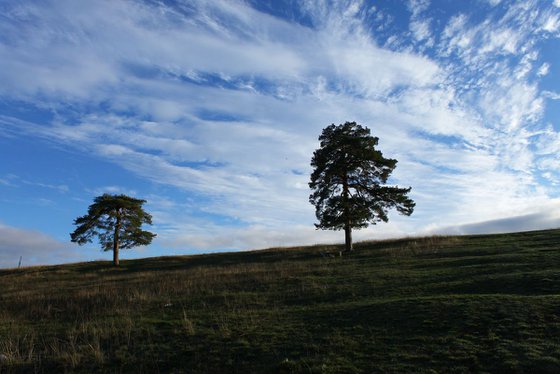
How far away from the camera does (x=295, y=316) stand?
1341 cm

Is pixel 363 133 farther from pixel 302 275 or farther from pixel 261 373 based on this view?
pixel 261 373

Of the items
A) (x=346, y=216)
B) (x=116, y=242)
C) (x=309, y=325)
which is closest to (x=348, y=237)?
(x=346, y=216)

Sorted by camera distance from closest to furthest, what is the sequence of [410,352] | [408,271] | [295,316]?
[410,352] < [295,316] < [408,271]

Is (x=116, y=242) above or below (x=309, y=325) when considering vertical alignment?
above

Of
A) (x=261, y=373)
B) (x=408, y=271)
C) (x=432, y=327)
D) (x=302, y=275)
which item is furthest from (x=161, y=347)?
(x=408, y=271)

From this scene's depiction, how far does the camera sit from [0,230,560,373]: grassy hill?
900cm

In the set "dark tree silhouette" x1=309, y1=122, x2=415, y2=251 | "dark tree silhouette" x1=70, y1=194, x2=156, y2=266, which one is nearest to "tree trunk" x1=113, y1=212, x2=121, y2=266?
"dark tree silhouette" x1=70, y1=194, x2=156, y2=266

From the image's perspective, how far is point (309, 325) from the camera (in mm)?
12039

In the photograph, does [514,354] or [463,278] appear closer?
[514,354]

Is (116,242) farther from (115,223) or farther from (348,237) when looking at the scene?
(348,237)

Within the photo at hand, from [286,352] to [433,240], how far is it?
3050 cm

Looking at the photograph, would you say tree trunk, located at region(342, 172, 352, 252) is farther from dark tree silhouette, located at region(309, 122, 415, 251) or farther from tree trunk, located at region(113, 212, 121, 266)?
tree trunk, located at region(113, 212, 121, 266)

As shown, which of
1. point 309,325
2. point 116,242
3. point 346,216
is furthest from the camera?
point 116,242

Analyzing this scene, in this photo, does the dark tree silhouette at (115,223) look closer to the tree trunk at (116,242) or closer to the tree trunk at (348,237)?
the tree trunk at (116,242)
